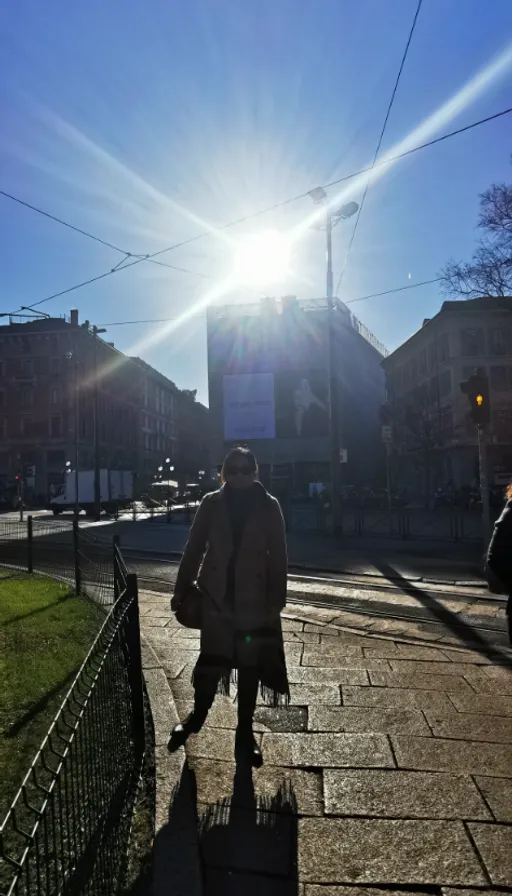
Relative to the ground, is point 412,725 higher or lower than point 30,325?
lower

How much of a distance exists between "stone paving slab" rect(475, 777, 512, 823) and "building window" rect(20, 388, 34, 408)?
199ft

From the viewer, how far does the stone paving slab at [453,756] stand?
3.56m

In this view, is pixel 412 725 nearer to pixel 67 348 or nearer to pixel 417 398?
pixel 417 398

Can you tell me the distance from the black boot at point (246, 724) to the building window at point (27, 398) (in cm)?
5999

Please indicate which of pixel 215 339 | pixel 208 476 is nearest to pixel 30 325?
pixel 215 339

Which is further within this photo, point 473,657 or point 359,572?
point 359,572

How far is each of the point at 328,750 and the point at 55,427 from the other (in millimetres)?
58781

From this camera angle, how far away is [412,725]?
4195 millimetres

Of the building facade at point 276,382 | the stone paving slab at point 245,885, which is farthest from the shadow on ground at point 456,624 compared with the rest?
the building facade at point 276,382

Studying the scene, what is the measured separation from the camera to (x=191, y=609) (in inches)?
144

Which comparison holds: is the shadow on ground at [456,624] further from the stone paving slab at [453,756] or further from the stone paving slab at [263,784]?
the stone paving slab at [263,784]

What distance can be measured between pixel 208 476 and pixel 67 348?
16.3 m

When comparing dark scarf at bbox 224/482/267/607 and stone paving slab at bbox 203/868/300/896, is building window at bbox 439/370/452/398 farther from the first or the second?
stone paving slab at bbox 203/868/300/896

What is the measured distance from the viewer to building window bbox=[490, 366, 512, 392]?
45969 millimetres
